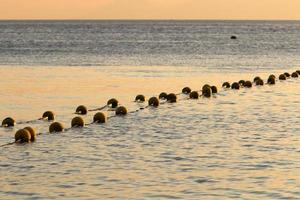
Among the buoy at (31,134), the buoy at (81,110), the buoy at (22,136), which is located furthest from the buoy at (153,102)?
the buoy at (22,136)

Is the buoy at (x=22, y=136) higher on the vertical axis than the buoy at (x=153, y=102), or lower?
lower

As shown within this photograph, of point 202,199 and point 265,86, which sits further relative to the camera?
point 265,86

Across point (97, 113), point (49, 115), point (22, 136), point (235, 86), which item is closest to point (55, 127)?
point (22, 136)

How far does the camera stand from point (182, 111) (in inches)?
1804

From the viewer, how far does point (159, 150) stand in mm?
31547

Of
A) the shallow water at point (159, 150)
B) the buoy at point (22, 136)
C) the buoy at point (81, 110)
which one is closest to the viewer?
the shallow water at point (159, 150)

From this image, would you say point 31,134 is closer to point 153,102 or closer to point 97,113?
point 97,113

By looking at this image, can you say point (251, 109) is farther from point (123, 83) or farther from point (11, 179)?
point (11, 179)

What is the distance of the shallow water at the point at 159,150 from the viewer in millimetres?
24531

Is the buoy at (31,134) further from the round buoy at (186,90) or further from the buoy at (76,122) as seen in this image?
the round buoy at (186,90)

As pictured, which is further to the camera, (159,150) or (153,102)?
(153,102)

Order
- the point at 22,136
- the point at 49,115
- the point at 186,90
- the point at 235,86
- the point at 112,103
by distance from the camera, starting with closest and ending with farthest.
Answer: the point at 22,136 → the point at 49,115 → the point at 112,103 → the point at 186,90 → the point at 235,86

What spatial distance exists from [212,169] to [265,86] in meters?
37.1

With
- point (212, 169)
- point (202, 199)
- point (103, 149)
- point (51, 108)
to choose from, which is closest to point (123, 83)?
point (51, 108)
